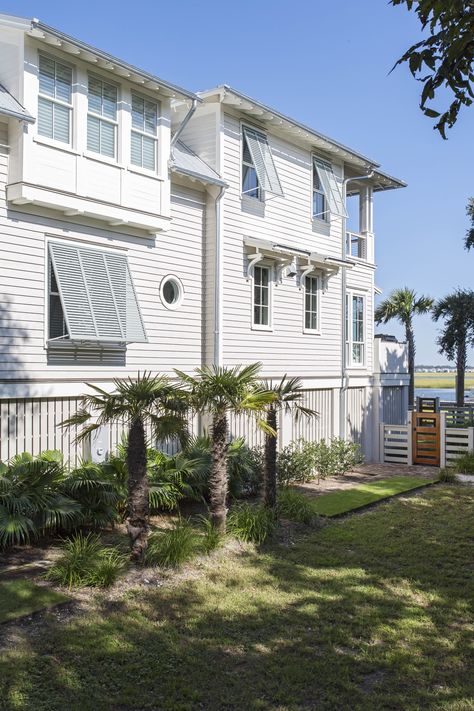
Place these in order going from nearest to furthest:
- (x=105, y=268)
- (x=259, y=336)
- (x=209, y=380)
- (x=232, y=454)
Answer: (x=209, y=380), (x=105, y=268), (x=232, y=454), (x=259, y=336)

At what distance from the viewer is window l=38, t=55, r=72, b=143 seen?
1083cm

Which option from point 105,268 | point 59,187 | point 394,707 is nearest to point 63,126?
point 59,187

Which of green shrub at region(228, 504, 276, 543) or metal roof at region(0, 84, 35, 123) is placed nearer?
green shrub at region(228, 504, 276, 543)

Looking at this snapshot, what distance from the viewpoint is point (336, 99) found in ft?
48.5

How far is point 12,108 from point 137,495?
6322 mm

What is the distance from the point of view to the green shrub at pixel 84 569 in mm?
7516

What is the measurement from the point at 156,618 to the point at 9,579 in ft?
6.66

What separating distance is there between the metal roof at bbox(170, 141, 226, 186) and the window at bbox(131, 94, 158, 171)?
0.49 meters

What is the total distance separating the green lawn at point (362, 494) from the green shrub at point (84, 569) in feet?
16.7

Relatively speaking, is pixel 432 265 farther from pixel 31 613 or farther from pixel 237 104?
pixel 31 613

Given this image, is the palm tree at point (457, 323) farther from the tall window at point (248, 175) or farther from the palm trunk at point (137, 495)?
the palm trunk at point (137, 495)

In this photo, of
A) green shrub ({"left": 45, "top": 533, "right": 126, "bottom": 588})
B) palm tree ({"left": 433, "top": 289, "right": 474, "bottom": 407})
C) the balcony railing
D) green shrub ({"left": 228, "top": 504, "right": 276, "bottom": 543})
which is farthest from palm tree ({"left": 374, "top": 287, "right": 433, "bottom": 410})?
green shrub ({"left": 45, "top": 533, "right": 126, "bottom": 588})

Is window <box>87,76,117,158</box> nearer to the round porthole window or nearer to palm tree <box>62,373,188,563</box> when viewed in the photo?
the round porthole window

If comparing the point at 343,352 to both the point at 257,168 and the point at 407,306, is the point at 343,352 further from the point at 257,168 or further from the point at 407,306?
the point at 407,306
